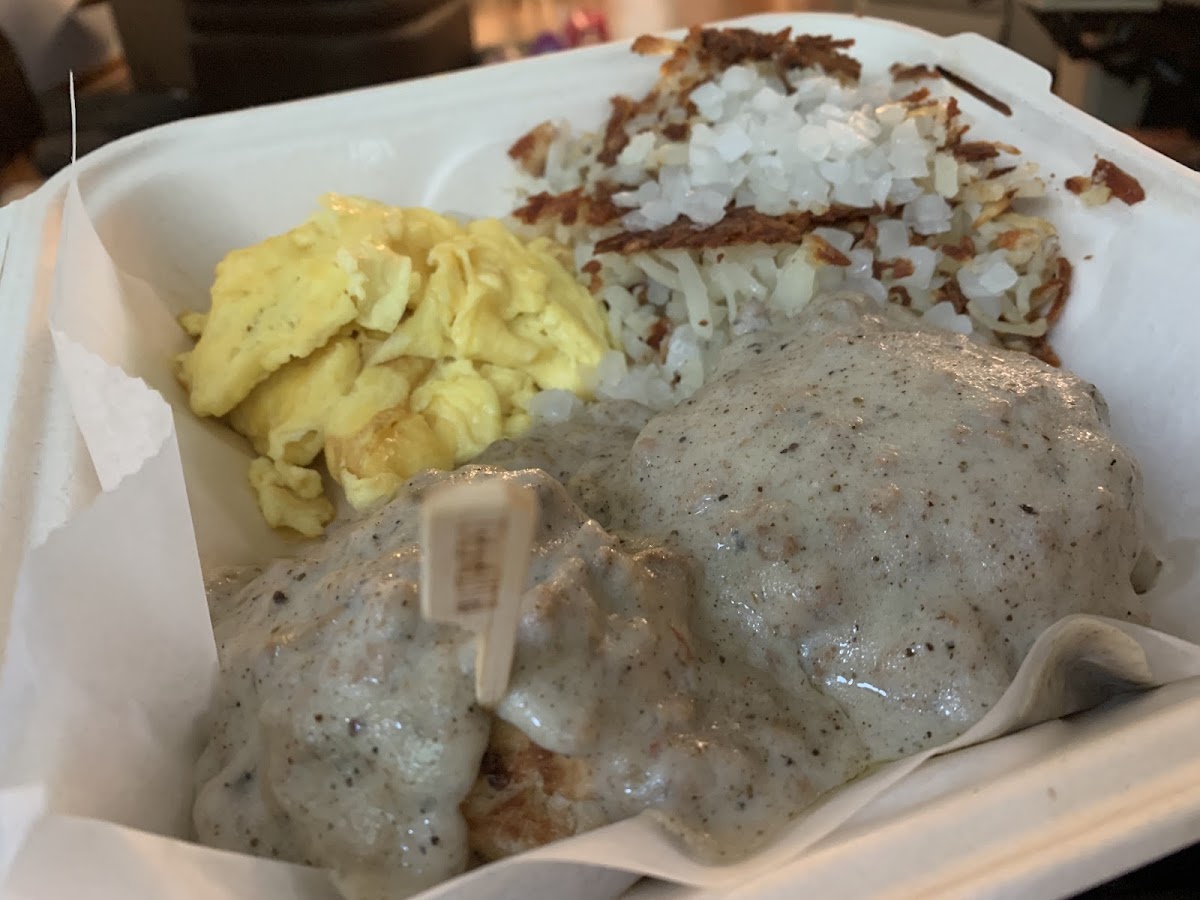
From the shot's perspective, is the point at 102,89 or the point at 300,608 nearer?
the point at 300,608

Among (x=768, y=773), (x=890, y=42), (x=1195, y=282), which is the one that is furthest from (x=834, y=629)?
(x=890, y=42)

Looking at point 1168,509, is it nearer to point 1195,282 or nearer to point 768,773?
point 1195,282

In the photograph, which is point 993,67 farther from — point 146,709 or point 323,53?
point 323,53

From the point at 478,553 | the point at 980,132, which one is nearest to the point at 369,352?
the point at 478,553

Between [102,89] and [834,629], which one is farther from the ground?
[834,629]

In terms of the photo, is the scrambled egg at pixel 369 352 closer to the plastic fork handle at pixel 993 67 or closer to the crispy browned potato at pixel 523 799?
the crispy browned potato at pixel 523 799

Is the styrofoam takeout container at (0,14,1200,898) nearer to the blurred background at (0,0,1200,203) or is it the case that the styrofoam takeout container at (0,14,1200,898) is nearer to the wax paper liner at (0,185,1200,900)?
the wax paper liner at (0,185,1200,900)

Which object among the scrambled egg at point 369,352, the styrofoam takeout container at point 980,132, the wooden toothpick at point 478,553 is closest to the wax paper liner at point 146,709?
the styrofoam takeout container at point 980,132
